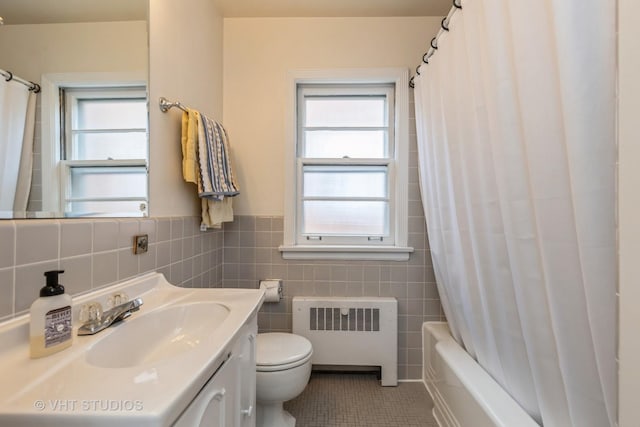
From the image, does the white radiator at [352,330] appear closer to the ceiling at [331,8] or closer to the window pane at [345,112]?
the window pane at [345,112]

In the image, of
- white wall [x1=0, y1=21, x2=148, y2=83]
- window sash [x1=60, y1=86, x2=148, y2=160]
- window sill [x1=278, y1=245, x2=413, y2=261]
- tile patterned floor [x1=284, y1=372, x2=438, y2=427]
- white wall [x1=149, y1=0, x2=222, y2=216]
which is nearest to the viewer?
white wall [x1=0, y1=21, x2=148, y2=83]

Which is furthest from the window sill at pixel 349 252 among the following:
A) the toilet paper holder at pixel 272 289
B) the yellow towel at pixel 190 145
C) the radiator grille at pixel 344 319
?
the yellow towel at pixel 190 145

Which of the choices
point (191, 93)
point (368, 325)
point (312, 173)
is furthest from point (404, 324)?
point (191, 93)

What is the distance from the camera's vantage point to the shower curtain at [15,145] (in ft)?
2.20

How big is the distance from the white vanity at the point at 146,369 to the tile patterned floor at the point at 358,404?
589mm

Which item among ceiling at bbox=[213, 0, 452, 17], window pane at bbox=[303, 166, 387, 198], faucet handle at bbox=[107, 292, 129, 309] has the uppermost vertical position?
ceiling at bbox=[213, 0, 452, 17]

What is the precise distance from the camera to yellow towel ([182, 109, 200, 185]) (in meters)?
1.32

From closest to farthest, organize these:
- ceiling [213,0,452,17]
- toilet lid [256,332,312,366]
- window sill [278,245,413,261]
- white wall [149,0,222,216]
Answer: white wall [149,0,222,216] → toilet lid [256,332,312,366] → ceiling [213,0,452,17] → window sill [278,245,413,261]

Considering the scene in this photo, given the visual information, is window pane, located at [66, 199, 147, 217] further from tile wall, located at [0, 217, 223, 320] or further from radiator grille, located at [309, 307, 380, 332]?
radiator grille, located at [309, 307, 380, 332]

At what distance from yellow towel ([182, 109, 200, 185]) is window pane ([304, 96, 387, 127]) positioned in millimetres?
856

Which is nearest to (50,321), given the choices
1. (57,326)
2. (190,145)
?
(57,326)

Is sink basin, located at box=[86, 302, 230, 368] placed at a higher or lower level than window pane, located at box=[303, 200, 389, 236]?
lower

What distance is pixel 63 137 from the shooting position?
829mm

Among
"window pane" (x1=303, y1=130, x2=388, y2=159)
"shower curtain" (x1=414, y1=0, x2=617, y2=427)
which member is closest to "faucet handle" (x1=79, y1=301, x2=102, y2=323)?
"shower curtain" (x1=414, y1=0, x2=617, y2=427)
